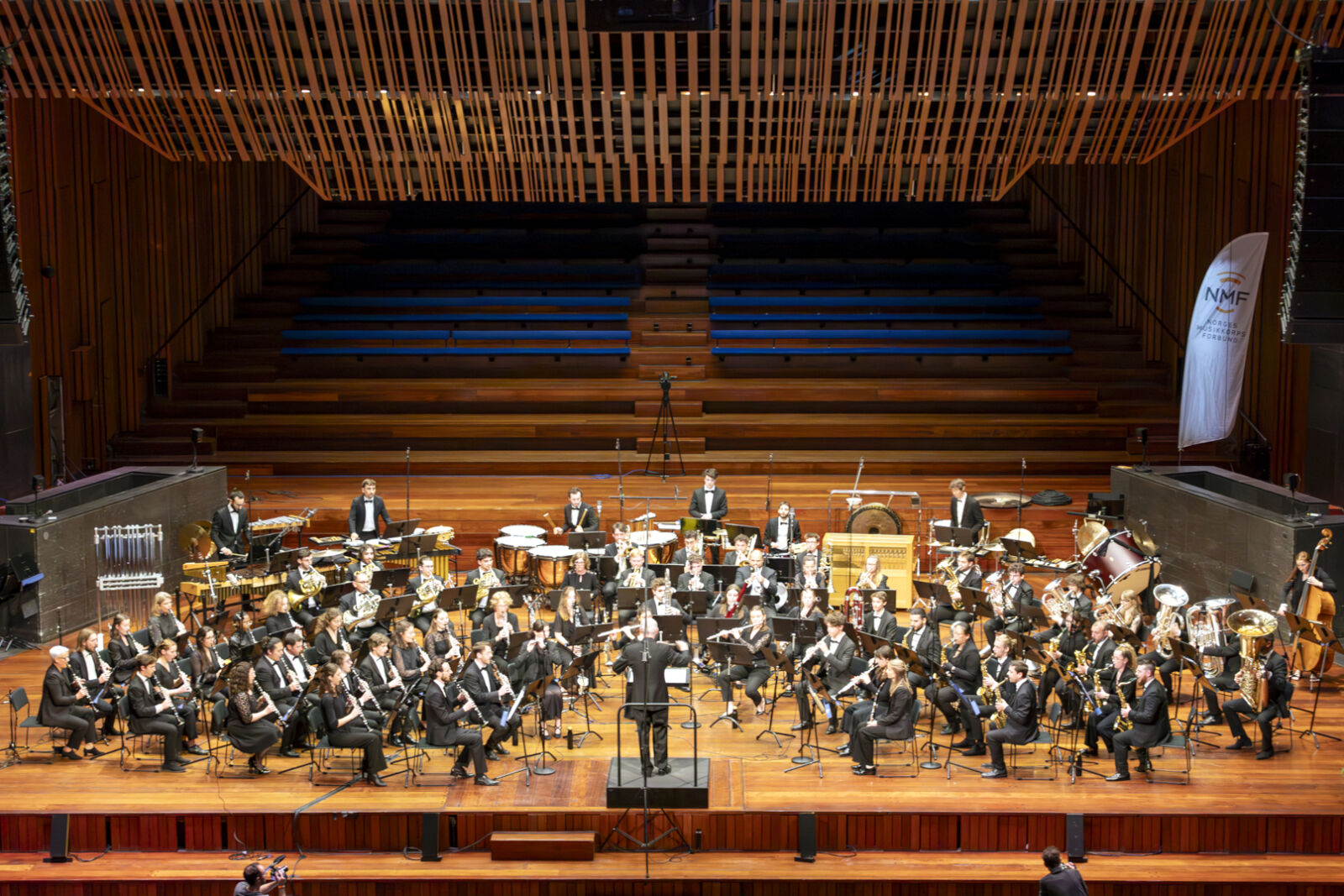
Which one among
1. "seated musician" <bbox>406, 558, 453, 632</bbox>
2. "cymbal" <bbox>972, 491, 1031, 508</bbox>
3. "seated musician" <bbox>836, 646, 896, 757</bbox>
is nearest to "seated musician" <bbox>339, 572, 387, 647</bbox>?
"seated musician" <bbox>406, 558, 453, 632</bbox>

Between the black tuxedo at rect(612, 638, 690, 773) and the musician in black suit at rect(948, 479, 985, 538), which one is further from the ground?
the musician in black suit at rect(948, 479, 985, 538)

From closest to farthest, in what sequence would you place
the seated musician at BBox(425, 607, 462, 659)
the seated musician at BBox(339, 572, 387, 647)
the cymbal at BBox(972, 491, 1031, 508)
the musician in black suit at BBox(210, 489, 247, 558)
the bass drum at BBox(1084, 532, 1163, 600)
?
1. the seated musician at BBox(425, 607, 462, 659)
2. the seated musician at BBox(339, 572, 387, 647)
3. the bass drum at BBox(1084, 532, 1163, 600)
4. the musician in black suit at BBox(210, 489, 247, 558)
5. the cymbal at BBox(972, 491, 1031, 508)

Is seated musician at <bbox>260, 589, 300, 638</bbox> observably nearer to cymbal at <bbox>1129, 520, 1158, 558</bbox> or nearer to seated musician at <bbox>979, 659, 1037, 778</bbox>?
seated musician at <bbox>979, 659, 1037, 778</bbox>

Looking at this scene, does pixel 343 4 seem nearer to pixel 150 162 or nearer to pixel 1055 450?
pixel 150 162

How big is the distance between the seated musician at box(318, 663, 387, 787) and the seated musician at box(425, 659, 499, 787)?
0.38 metres

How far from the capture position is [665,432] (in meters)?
15.7

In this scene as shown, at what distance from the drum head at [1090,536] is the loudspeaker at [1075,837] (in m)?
4.22

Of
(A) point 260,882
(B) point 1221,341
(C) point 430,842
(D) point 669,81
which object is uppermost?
(D) point 669,81

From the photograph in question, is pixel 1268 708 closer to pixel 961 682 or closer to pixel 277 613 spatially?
pixel 961 682

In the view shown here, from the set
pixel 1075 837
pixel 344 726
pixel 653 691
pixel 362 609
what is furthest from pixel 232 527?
pixel 1075 837

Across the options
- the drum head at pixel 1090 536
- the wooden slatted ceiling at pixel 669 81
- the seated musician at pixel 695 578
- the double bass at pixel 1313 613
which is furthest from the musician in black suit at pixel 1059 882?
the wooden slatted ceiling at pixel 669 81

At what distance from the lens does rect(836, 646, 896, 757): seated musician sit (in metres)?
9.22

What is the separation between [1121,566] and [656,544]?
162 inches

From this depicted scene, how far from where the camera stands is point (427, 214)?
19641mm
